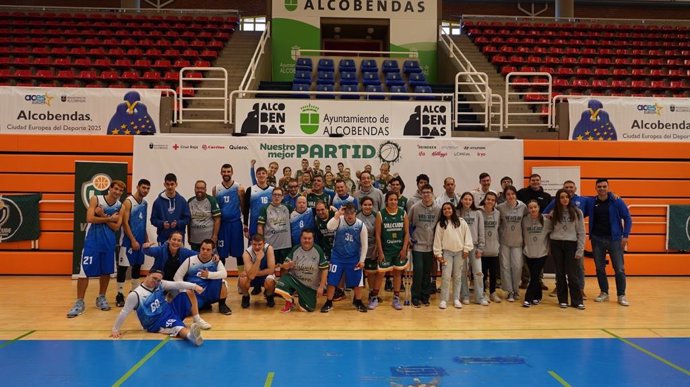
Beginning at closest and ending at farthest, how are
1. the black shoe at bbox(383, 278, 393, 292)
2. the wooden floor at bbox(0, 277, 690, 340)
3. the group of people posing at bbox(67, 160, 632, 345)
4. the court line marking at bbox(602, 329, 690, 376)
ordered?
the court line marking at bbox(602, 329, 690, 376) → the wooden floor at bbox(0, 277, 690, 340) → the group of people posing at bbox(67, 160, 632, 345) → the black shoe at bbox(383, 278, 393, 292)

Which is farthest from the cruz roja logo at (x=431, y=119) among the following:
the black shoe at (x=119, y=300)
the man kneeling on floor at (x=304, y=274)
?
the black shoe at (x=119, y=300)

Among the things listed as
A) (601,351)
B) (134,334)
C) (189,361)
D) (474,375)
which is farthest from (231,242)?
(601,351)

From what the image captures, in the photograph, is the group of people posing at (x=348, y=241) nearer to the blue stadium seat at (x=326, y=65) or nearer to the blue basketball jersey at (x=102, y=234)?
the blue basketball jersey at (x=102, y=234)

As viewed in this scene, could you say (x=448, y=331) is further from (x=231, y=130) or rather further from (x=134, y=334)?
(x=231, y=130)

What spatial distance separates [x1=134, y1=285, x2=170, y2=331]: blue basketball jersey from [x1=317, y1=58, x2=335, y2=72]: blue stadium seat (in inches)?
458

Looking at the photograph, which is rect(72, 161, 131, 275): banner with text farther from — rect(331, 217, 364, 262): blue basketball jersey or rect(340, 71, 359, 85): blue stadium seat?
rect(340, 71, 359, 85): blue stadium seat

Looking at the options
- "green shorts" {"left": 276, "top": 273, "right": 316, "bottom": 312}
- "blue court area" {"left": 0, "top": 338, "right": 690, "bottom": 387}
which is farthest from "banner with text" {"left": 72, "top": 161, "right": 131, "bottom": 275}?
"green shorts" {"left": 276, "top": 273, "right": 316, "bottom": 312}

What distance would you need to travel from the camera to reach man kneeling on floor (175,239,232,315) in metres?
6.73

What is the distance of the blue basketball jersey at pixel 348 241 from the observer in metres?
7.38

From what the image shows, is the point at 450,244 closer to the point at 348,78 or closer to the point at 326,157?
the point at 326,157

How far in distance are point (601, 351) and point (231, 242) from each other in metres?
5.62

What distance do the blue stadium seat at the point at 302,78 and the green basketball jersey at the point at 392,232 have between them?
8229mm

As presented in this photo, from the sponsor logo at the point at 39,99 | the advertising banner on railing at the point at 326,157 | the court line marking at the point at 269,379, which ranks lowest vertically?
the court line marking at the point at 269,379

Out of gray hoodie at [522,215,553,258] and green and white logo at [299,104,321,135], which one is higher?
green and white logo at [299,104,321,135]
